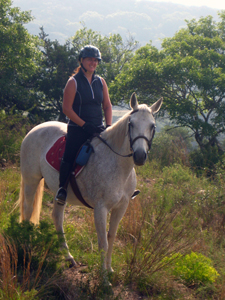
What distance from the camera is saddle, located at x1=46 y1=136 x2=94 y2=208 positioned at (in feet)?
12.0

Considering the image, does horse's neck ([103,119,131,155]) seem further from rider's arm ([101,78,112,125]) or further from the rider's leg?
rider's arm ([101,78,112,125])

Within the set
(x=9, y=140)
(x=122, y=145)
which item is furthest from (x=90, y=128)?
(x=9, y=140)

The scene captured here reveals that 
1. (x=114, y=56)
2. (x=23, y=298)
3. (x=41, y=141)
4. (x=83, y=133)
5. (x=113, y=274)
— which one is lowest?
(x=113, y=274)

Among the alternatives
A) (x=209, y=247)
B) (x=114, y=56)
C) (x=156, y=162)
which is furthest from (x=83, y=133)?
(x=114, y=56)

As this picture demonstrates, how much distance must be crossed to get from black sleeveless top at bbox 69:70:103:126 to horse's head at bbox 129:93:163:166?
773mm

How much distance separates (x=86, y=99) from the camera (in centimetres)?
388

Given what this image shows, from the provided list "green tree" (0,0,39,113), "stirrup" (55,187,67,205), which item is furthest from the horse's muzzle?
"green tree" (0,0,39,113)

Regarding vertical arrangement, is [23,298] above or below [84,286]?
above

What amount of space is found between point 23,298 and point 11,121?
865cm

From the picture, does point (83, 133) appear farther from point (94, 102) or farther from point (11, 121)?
point (11, 121)

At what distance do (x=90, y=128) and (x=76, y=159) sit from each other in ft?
1.46

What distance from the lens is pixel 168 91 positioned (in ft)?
44.6

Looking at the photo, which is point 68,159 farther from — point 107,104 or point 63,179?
point 107,104

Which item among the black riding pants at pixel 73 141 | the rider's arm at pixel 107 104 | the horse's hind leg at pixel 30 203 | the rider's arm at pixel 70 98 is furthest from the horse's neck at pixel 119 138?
A: the horse's hind leg at pixel 30 203
